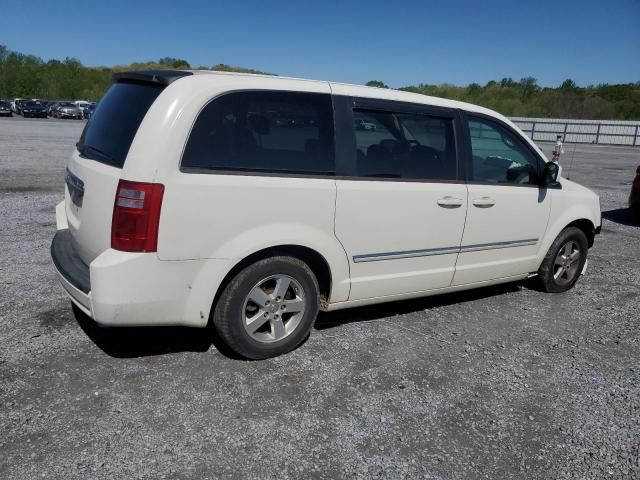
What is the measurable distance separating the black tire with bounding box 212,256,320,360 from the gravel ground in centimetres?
12

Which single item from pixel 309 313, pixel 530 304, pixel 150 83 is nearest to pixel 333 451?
pixel 309 313

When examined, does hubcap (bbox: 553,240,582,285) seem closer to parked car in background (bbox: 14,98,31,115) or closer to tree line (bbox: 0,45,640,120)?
tree line (bbox: 0,45,640,120)

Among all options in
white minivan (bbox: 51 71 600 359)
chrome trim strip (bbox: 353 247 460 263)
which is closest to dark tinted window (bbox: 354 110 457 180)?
white minivan (bbox: 51 71 600 359)

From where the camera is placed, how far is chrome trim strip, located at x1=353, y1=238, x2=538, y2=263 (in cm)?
376

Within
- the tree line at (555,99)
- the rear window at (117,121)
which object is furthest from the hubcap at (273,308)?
the tree line at (555,99)

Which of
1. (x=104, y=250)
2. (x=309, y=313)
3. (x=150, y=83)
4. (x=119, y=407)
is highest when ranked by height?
(x=150, y=83)

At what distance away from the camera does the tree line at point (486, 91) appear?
54.7m

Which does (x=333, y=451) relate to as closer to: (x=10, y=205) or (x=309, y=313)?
(x=309, y=313)

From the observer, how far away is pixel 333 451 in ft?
8.80

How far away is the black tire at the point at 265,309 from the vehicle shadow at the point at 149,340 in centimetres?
20

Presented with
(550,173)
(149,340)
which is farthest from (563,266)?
(149,340)

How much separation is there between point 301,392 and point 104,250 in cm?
148

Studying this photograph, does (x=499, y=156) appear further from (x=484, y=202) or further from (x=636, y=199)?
(x=636, y=199)

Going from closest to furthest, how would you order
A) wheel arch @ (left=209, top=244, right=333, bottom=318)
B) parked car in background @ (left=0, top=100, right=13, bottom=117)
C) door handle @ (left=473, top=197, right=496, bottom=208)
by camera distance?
wheel arch @ (left=209, top=244, right=333, bottom=318)
door handle @ (left=473, top=197, right=496, bottom=208)
parked car in background @ (left=0, top=100, right=13, bottom=117)
